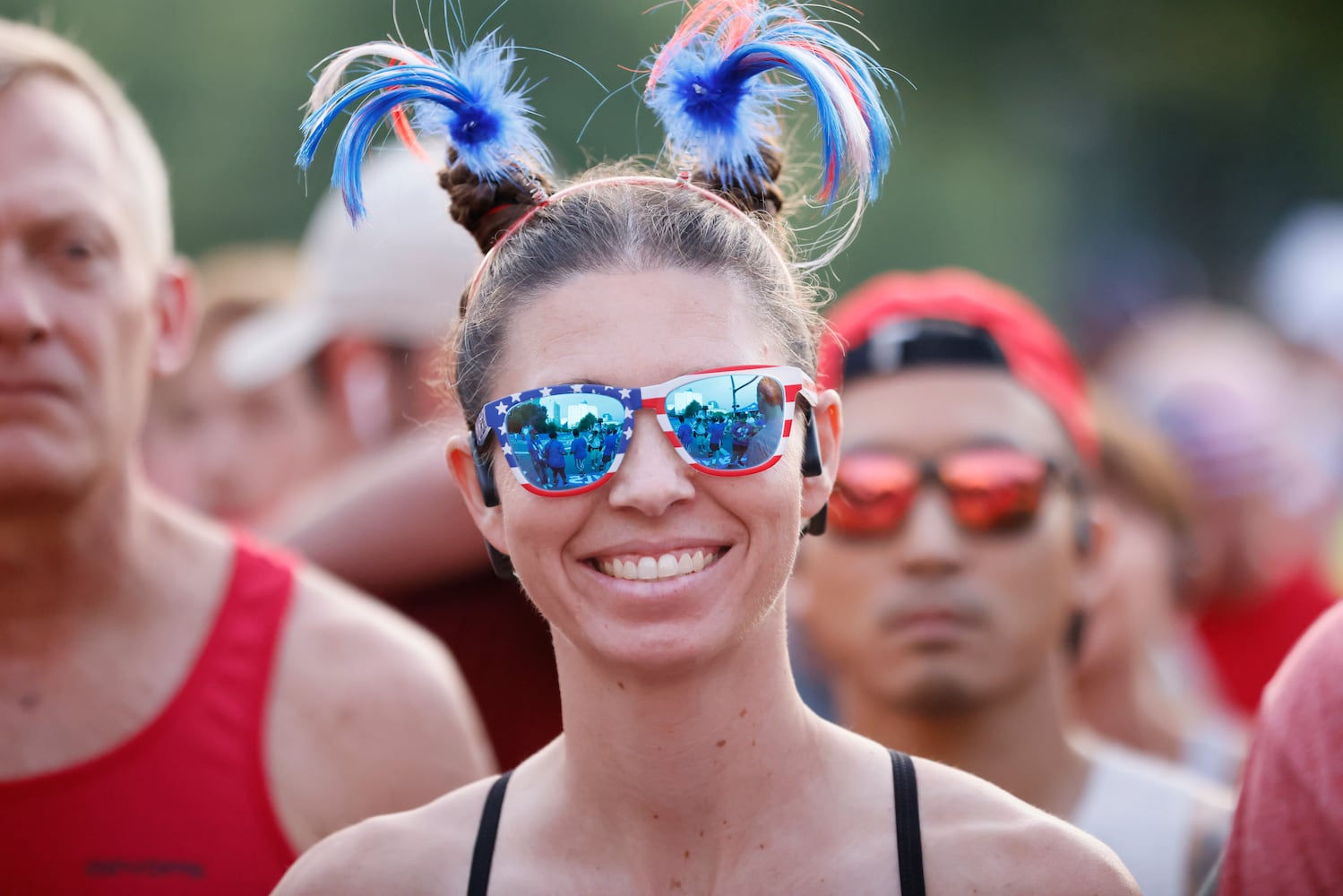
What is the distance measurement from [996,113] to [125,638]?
64.2 feet

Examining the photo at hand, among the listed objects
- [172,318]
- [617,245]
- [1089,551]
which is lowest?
[1089,551]

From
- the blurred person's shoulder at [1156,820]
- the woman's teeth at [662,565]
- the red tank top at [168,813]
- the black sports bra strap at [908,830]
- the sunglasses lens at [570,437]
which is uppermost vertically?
the sunglasses lens at [570,437]

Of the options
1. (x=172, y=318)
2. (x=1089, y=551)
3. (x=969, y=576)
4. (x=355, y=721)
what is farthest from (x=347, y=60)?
(x=1089, y=551)

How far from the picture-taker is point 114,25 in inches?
653

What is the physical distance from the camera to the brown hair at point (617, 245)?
252 cm

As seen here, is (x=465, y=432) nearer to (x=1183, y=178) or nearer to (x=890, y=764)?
(x=890, y=764)

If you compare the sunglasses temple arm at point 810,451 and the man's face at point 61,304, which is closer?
the sunglasses temple arm at point 810,451

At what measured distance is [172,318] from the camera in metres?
3.48

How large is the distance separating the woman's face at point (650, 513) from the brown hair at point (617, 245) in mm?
55

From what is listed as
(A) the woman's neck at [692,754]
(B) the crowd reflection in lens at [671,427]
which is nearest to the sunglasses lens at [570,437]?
(B) the crowd reflection in lens at [671,427]

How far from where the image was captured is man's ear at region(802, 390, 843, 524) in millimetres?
2588

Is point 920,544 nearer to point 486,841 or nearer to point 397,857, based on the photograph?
point 486,841

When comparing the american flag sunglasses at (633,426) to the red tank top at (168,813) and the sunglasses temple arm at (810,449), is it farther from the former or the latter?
the red tank top at (168,813)

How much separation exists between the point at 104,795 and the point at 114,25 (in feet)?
50.9
